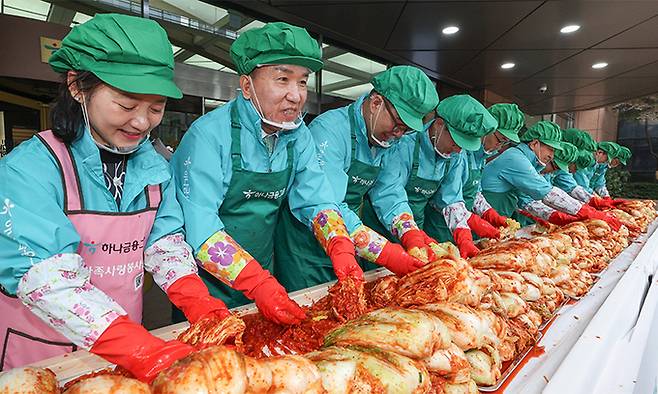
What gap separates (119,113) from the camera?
4.36 ft

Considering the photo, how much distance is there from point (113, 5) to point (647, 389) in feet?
18.0

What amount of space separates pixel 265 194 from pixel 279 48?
761 mm

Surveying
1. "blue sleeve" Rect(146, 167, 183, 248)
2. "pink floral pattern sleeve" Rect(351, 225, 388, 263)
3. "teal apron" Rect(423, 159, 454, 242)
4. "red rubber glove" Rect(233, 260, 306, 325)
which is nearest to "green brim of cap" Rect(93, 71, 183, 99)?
"blue sleeve" Rect(146, 167, 183, 248)

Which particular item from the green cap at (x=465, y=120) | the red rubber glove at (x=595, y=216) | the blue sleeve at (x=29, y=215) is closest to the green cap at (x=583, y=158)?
the red rubber glove at (x=595, y=216)

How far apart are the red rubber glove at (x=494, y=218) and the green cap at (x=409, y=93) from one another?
79.7 inches

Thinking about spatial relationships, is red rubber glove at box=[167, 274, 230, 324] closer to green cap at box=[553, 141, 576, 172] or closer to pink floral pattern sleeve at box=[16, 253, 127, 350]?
pink floral pattern sleeve at box=[16, 253, 127, 350]

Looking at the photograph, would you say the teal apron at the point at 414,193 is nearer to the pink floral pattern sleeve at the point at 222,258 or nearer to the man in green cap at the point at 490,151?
the man in green cap at the point at 490,151

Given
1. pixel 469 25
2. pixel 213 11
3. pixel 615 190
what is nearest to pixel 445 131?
pixel 469 25

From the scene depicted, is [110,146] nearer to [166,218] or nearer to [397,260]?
[166,218]

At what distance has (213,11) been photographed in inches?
208

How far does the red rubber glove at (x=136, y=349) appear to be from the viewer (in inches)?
40.7

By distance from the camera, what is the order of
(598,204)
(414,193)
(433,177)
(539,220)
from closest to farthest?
1. (433,177)
2. (414,193)
3. (539,220)
4. (598,204)

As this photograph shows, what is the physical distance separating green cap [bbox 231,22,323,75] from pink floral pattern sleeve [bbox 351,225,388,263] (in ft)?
3.26

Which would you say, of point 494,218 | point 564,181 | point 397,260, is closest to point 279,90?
point 397,260
